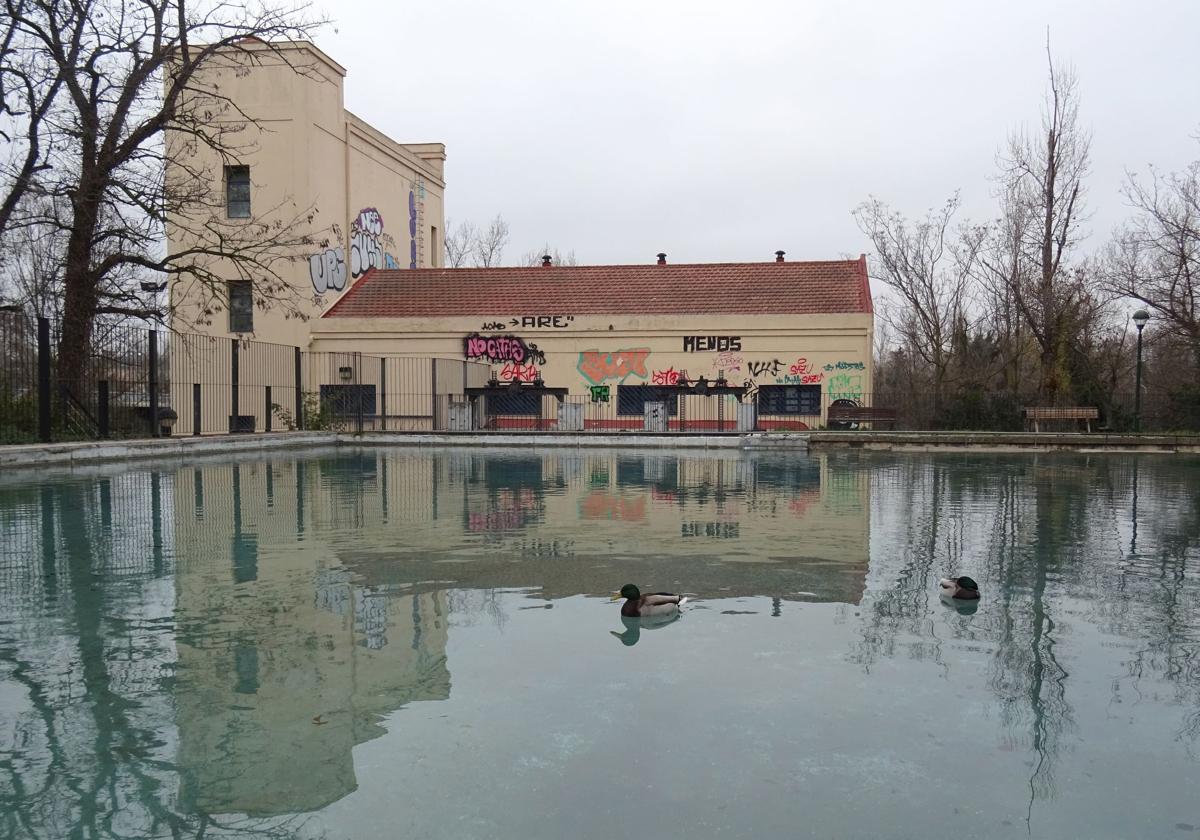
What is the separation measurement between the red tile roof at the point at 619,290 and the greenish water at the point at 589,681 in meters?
22.3

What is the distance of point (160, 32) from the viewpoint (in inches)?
803

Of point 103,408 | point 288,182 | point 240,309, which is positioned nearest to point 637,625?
point 103,408

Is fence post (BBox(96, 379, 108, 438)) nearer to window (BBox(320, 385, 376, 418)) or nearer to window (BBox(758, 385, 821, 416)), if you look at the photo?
window (BBox(320, 385, 376, 418))

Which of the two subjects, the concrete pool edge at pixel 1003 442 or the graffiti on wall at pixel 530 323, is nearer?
the concrete pool edge at pixel 1003 442

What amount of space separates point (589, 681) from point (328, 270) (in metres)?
30.6

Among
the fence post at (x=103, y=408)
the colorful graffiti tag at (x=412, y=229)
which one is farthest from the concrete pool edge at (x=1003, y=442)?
the colorful graffiti tag at (x=412, y=229)

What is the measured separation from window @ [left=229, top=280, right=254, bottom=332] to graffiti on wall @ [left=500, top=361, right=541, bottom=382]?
28.2 ft

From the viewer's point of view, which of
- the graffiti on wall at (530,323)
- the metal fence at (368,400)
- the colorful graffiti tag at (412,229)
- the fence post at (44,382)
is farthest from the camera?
the colorful graffiti tag at (412,229)

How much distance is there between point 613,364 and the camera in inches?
1242

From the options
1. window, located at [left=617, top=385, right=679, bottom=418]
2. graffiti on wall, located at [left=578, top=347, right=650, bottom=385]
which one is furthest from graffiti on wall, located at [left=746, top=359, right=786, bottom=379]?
graffiti on wall, located at [left=578, top=347, right=650, bottom=385]

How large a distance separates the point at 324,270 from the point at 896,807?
105 feet

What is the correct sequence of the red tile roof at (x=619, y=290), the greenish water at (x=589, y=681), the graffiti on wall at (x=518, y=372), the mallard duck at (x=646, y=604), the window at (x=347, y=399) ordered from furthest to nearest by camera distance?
the graffiti on wall at (x=518, y=372) < the red tile roof at (x=619, y=290) < the window at (x=347, y=399) < the mallard duck at (x=646, y=604) < the greenish water at (x=589, y=681)

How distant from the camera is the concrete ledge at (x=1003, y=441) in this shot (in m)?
22.8

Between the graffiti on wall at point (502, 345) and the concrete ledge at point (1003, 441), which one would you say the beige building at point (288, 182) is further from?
the concrete ledge at point (1003, 441)
